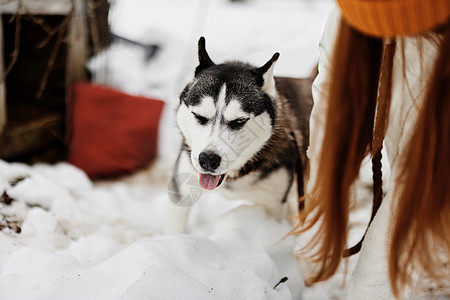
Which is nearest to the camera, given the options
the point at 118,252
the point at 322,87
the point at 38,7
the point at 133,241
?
the point at 322,87

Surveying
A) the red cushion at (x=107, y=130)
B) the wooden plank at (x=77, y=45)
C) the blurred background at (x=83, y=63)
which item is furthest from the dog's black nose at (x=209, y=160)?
the wooden plank at (x=77, y=45)

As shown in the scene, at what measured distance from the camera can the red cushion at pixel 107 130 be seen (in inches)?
107

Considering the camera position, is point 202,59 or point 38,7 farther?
point 38,7

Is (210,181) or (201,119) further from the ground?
(201,119)

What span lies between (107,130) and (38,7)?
2.48 feet

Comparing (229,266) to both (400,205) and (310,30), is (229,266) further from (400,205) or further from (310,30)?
(310,30)

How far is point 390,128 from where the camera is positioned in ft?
4.25

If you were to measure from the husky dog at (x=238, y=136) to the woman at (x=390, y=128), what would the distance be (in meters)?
0.26

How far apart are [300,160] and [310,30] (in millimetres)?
2515

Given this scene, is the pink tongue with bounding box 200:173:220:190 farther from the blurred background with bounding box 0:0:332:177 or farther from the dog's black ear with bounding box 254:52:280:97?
the blurred background with bounding box 0:0:332:177

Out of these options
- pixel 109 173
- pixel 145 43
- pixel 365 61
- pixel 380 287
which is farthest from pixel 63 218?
pixel 145 43

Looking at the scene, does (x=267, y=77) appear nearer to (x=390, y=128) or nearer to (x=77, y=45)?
(x=390, y=128)

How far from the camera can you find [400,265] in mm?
1216

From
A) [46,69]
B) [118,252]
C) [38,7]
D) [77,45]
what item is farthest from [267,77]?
[46,69]
